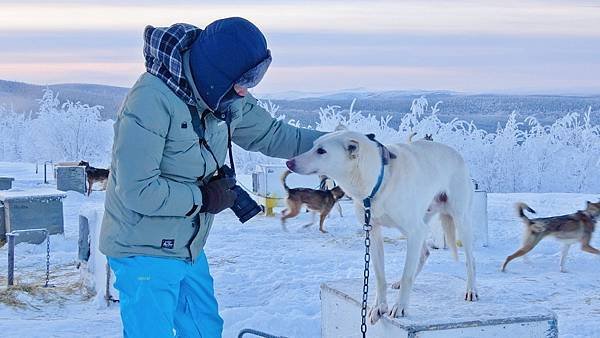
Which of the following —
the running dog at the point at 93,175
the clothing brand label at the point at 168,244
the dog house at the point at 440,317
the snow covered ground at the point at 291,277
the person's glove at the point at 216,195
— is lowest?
the snow covered ground at the point at 291,277

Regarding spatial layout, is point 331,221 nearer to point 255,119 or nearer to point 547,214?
point 547,214

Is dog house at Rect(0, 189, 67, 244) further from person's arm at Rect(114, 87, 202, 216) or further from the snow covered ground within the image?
person's arm at Rect(114, 87, 202, 216)

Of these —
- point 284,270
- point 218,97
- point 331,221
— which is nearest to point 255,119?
point 218,97

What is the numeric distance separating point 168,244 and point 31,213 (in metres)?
8.80

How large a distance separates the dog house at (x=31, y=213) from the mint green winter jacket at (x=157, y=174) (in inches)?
324

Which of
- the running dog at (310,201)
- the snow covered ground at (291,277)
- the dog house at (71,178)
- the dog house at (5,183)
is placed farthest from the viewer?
the dog house at (71,178)

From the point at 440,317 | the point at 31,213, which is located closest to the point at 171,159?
the point at 440,317

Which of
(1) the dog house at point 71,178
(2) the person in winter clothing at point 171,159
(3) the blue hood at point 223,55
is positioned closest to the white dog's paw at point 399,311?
(2) the person in winter clothing at point 171,159

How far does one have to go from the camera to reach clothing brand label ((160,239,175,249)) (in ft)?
9.78

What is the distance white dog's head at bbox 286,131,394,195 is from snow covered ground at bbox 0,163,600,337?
803 mm

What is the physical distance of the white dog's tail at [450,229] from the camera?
434 cm

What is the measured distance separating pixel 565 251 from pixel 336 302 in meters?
5.58

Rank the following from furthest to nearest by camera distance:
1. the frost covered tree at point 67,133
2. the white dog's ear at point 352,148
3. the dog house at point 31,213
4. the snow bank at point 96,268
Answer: the frost covered tree at point 67,133 → the dog house at point 31,213 → the snow bank at point 96,268 → the white dog's ear at point 352,148

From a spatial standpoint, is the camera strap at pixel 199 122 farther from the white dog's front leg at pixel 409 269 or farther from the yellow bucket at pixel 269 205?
the yellow bucket at pixel 269 205
